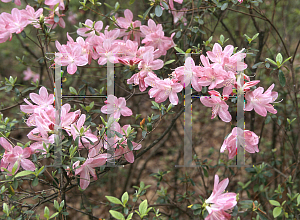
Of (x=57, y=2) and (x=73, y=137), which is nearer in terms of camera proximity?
(x=73, y=137)

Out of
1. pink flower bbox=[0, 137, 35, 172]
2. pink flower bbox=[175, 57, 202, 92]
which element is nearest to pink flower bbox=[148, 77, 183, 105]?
pink flower bbox=[175, 57, 202, 92]

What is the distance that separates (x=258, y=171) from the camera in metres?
1.72

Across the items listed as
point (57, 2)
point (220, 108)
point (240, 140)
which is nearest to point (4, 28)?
point (57, 2)

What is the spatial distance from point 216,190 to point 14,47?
3308mm

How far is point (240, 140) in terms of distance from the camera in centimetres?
123

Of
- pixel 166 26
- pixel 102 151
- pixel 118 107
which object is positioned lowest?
pixel 102 151

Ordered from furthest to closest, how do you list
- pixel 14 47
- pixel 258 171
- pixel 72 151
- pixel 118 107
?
pixel 14 47 < pixel 258 171 < pixel 118 107 < pixel 72 151

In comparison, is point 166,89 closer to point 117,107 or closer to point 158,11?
point 117,107

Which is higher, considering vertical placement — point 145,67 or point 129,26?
point 129,26

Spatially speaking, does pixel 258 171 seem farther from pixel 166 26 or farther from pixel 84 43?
pixel 84 43

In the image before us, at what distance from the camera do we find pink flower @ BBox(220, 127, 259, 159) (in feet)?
3.98

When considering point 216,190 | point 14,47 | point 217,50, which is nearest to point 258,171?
point 216,190

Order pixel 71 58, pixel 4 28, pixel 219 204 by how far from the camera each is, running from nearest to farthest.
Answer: pixel 219 204
pixel 71 58
pixel 4 28

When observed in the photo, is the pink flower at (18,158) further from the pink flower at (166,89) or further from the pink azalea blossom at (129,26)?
the pink azalea blossom at (129,26)
